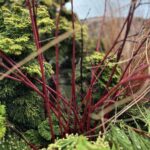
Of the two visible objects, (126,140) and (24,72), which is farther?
(24,72)

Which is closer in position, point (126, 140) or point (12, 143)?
point (126, 140)

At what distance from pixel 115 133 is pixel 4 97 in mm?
521

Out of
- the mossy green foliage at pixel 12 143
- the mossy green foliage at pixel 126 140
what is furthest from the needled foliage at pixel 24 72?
the mossy green foliage at pixel 126 140

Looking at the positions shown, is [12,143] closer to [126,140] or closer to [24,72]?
[24,72]

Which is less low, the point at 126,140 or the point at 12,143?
the point at 12,143

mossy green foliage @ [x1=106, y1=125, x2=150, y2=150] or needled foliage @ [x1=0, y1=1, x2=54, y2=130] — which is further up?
needled foliage @ [x1=0, y1=1, x2=54, y2=130]

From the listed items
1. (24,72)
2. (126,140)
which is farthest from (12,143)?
(126,140)

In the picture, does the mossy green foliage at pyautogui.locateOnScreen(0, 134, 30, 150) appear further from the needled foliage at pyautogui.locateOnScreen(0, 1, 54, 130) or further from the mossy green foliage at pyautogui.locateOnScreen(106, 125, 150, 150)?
the mossy green foliage at pyautogui.locateOnScreen(106, 125, 150, 150)

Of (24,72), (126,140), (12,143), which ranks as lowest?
(126,140)

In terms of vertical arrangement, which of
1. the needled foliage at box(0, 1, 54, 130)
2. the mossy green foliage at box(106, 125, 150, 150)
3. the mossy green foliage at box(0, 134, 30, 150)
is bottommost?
the mossy green foliage at box(106, 125, 150, 150)

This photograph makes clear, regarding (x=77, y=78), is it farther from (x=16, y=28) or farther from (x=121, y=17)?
(x=121, y=17)

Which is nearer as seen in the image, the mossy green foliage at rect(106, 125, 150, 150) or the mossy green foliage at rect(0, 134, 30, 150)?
the mossy green foliage at rect(106, 125, 150, 150)

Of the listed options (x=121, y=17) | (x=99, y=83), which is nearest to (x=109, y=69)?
(x=99, y=83)

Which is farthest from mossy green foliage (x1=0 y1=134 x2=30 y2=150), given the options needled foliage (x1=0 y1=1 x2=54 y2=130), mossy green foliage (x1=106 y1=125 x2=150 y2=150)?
mossy green foliage (x1=106 y1=125 x2=150 y2=150)
